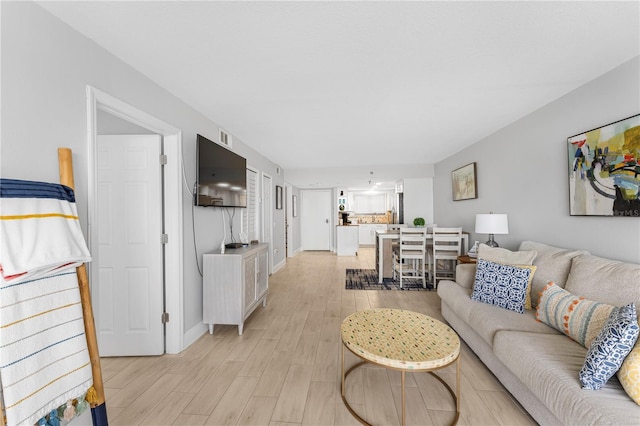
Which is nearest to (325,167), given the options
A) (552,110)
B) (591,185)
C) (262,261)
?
(262,261)

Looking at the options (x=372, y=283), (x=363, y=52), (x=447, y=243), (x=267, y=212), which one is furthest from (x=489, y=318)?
(x=267, y=212)

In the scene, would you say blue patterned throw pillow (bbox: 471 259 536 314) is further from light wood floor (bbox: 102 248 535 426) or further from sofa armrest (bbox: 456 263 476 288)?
light wood floor (bbox: 102 248 535 426)

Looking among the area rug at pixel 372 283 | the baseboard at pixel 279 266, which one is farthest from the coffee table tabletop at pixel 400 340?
the baseboard at pixel 279 266

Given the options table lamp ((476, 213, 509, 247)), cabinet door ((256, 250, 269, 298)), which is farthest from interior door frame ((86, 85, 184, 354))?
table lamp ((476, 213, 509, 247))

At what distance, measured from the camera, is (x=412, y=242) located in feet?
13.8

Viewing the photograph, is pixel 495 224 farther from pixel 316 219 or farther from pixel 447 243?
pixel 316 219

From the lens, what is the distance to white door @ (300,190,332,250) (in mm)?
7816

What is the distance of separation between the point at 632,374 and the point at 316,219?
6934 millimetres

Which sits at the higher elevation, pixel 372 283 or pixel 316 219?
pixel 316 219

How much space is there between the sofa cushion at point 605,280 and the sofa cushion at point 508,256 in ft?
1.10

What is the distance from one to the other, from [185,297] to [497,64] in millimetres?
3344

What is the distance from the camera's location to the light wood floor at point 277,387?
1565 mm

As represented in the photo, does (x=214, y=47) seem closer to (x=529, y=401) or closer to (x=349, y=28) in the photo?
(x=349, y=28)

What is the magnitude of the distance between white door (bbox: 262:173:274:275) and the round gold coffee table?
318 centimetres
